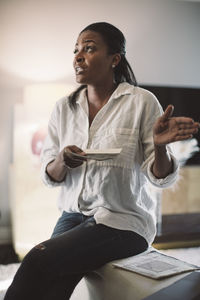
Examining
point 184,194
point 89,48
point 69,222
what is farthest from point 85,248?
point 184,194

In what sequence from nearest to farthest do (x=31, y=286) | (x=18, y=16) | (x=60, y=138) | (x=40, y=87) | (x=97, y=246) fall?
1. (x=31, y=286)
2. (x=97, y=246)
3. (x=60, y=138)
4. (x=40, y=87)
5. (x=18, y=16)

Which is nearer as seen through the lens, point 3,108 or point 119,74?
point 119,74

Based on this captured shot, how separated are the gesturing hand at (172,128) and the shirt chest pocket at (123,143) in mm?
172

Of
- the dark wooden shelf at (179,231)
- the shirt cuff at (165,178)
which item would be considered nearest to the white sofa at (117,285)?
the shirt cuff at (165,178)

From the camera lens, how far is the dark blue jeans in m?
1.02

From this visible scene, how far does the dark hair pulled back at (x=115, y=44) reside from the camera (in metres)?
1.39

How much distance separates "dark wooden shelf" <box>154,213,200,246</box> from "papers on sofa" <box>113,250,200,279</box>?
1.53 metres

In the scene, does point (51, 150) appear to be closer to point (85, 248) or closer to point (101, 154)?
point (101, 154)

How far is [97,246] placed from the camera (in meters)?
1.13

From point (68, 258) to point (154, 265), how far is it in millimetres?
283

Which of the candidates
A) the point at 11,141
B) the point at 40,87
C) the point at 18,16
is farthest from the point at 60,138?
the point at 18,16

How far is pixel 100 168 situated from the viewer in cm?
127

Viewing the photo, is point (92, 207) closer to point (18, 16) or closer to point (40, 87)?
point (40, 87)

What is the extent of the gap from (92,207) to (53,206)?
1.30 m
